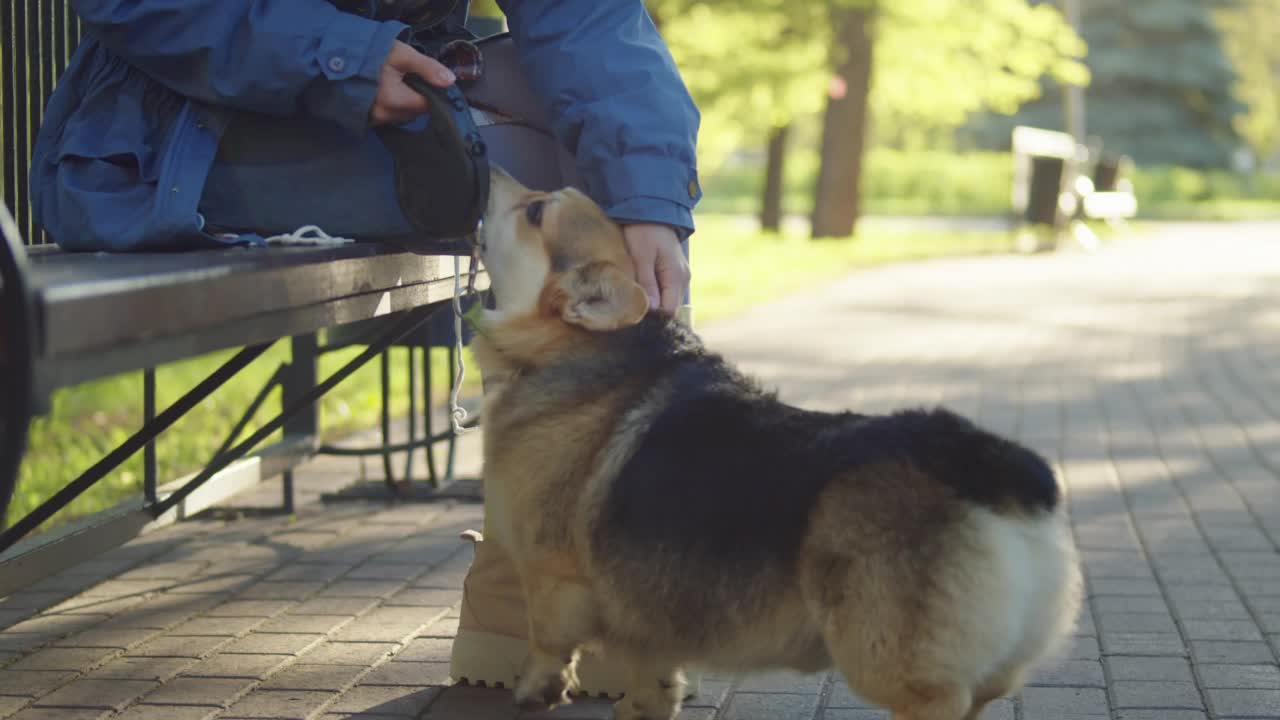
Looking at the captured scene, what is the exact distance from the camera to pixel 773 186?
29.4 metres

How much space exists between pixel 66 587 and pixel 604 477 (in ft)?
8.89

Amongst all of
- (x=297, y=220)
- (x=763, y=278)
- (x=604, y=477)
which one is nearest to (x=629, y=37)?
(x=297, y=220)

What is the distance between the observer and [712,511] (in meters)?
2.92

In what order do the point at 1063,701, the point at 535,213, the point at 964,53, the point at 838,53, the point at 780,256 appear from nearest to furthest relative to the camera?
1. the point at 535,213
2. the point at 1063,701
3. the point at 780,256
4. the point at 838,53
5. the point at 964,53

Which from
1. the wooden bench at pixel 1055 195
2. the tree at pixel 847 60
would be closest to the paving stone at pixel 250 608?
the tree at pixel 847 60

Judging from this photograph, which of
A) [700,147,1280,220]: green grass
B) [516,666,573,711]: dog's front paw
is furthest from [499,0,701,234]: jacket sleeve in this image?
[700,147,1280,220]: green grass

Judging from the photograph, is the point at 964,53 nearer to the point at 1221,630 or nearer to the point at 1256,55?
the point at 1221,630

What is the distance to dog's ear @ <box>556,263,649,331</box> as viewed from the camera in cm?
324

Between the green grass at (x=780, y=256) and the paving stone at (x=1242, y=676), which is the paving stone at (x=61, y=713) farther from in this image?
the green grass at (x=780, y=256)

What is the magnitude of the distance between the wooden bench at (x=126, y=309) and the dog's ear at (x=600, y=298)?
406 millimetres

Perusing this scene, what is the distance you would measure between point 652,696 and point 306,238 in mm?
1307

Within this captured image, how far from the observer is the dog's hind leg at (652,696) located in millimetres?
3590

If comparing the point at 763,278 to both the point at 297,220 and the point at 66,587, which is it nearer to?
the point at 66,587

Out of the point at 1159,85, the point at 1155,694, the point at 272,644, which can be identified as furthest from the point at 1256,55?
the point at 272,644
